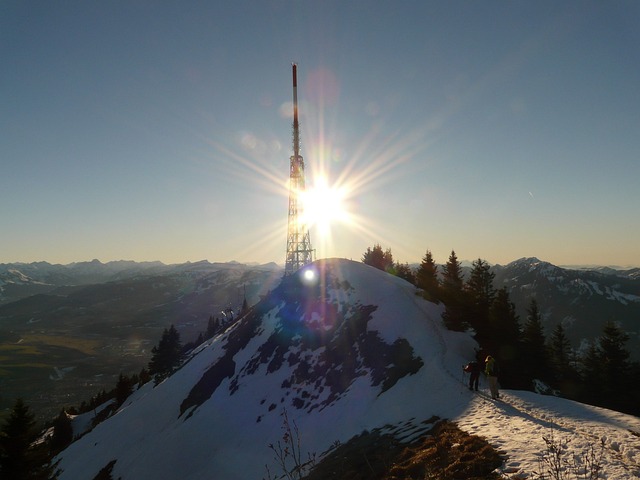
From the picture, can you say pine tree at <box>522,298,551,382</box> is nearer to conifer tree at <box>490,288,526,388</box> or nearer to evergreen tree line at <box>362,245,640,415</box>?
evergreen tree line at <box>362,245,640,415</box>

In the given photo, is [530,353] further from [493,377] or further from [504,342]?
[493,377]

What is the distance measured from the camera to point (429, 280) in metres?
51.4

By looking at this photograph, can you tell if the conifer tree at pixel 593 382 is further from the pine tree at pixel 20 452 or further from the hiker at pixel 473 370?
the pine tree at pixel 20 452

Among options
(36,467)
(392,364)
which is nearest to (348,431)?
(392,364)

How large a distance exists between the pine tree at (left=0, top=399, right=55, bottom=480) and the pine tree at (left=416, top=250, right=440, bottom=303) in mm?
39484

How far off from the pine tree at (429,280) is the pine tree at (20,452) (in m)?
39.5

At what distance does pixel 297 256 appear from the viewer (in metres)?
67.8

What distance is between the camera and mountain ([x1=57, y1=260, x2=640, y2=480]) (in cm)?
1453

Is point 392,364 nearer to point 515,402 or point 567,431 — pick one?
point 515,402

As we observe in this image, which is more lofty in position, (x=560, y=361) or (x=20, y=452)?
(x=560, y=361)

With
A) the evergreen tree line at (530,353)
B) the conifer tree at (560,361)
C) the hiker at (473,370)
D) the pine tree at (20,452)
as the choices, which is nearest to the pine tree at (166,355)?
the pine tree at (20,452)

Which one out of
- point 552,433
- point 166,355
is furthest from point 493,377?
point 166,355

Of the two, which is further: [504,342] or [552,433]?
[504,342]

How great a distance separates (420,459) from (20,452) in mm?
31688
